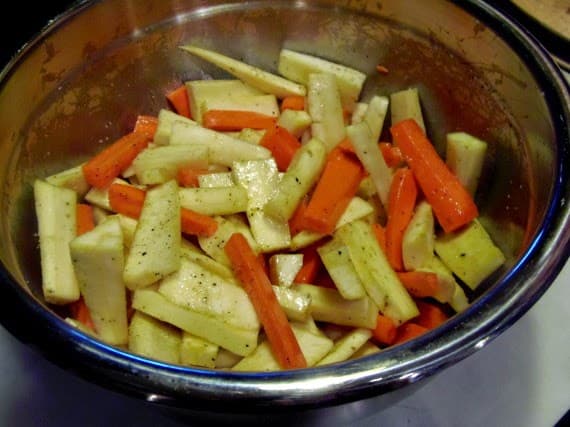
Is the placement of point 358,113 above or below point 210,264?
above

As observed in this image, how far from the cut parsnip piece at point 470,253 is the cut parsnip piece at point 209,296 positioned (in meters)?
0.39

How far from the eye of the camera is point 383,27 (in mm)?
1365

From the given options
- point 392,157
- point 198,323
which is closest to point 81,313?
point 198,323

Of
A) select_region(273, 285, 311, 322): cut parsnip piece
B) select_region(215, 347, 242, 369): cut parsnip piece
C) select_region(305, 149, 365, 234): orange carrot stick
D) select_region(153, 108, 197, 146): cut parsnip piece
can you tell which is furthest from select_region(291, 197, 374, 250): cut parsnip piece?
select_region(153, 108, 197, 146): cut parsnip piece

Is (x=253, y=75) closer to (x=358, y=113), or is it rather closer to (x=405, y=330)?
(x=358, y=113)

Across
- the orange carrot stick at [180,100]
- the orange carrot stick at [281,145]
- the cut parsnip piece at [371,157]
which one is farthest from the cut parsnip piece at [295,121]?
the orange carrot stick at [180,100]

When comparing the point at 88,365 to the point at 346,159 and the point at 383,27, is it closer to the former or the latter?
the point at 346,159

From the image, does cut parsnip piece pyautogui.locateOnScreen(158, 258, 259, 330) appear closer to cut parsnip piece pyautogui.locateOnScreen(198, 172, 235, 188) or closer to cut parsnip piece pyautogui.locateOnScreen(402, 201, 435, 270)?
cut parsnip piece pyautogui.locateOnScreen(198, 172, 235, 188)

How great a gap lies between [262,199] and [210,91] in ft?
1.03

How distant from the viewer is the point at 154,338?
106cm

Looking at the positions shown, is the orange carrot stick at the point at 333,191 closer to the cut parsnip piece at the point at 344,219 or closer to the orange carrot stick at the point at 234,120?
the cut parsnip piece at the point at 344,219

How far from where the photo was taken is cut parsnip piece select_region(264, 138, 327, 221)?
1.17 m

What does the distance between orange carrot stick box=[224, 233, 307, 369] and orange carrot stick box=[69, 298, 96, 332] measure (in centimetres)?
26

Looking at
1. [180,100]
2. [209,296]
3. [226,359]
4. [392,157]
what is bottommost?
[226,359]
